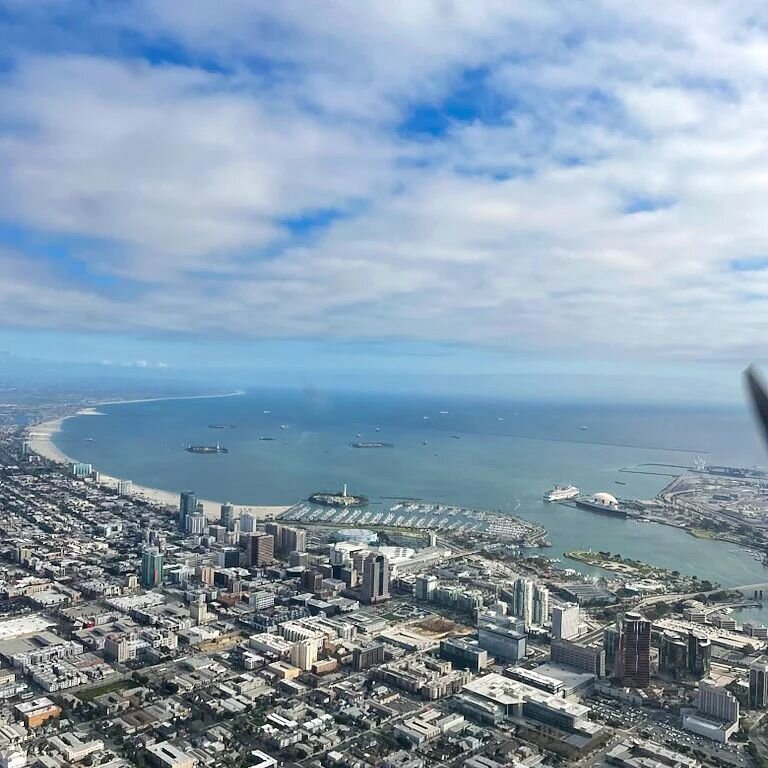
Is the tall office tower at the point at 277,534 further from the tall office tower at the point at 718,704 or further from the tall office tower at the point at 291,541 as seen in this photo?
the tall office tower at the point at 718,704

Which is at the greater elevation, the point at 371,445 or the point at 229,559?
the point at 371,445

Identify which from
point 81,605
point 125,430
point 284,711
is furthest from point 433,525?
point 125,430

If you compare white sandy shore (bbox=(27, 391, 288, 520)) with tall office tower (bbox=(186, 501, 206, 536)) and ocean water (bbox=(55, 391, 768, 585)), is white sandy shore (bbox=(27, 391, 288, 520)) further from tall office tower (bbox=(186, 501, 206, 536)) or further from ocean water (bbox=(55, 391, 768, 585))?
tall office tower (bbox=(186, 501, 206, 536))

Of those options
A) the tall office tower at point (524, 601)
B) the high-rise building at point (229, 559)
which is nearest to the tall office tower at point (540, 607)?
the tall office tower at point (524, 601)

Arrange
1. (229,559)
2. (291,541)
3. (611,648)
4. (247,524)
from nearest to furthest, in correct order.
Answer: (611,648) → (229,559) → (291,541) → (247,524)

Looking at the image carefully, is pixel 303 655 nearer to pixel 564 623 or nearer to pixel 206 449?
pixel 564 623

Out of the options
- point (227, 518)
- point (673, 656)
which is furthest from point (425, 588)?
point (227, 518)

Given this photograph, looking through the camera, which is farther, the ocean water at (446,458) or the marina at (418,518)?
the ocean water at (446,458)
